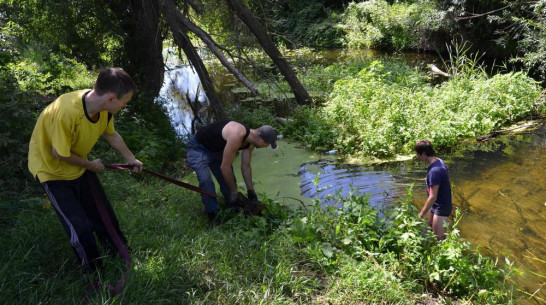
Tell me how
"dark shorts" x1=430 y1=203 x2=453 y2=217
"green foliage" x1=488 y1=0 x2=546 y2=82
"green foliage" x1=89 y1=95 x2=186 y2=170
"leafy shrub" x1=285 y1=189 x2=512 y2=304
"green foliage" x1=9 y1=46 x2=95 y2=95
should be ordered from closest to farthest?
"leafy shrub" x1=285 y1=189 x2=512 y2=304 → "dark shorts" x1=430 y1=203 x2=453 y2=217 → "green foliage" x1=89 y1=95 x2=186 y2=170 → "green foliage" x1=9 y1=46 x2=95 y2=95 → "green foliage" x1=488 y1=0 x2=546 y2=82

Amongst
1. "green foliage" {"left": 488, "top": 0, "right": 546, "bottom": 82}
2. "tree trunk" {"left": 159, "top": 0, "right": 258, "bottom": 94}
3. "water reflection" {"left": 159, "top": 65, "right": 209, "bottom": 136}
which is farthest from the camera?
"water reflection" {"left": 159, "top": 65, "right": 209, "bottom": 136}

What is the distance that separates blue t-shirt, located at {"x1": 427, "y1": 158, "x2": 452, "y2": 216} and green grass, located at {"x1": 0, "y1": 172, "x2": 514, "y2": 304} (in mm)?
400

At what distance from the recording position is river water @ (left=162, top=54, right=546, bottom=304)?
15.3 feet

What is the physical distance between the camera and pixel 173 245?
3.61 meters

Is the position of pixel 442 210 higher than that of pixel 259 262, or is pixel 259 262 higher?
pixel 259 262

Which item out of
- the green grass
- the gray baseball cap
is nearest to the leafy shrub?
the green grass

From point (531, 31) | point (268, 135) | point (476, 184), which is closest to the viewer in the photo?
point (268, 135)

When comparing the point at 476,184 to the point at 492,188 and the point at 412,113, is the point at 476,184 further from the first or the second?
the point at 412,113

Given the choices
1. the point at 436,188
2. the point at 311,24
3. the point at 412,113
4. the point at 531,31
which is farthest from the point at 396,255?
the point at 311,24

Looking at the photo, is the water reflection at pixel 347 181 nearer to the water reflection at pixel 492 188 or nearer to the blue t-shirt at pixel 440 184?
the water reflection at pixel 492 188

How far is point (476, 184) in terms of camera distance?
615 centimetres

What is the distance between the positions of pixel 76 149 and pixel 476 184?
5.43 m

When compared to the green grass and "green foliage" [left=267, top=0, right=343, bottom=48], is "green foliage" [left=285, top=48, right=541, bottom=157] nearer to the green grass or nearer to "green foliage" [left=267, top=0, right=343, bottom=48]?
the green grass

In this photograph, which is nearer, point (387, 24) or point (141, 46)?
point (141, 46)
